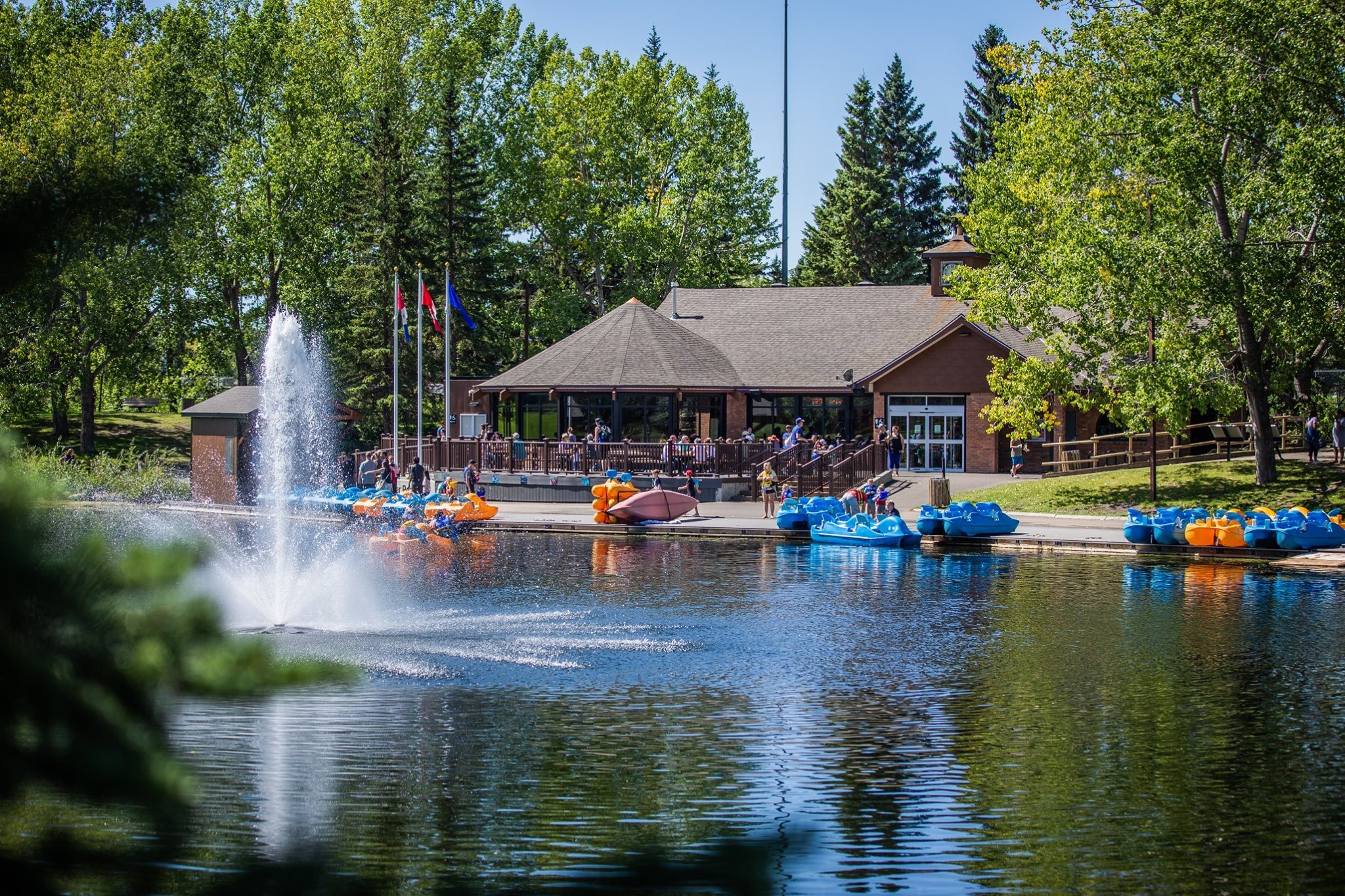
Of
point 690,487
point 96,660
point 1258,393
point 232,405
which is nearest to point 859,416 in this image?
point 690,487

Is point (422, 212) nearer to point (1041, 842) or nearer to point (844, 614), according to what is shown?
point (844, 614)

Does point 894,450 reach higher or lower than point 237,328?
lower

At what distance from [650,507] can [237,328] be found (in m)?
34.9

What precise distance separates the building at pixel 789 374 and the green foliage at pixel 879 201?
18.7 m

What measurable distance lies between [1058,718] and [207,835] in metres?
13.2

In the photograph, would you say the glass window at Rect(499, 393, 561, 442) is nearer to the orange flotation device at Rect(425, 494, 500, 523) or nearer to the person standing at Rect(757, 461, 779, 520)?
the person standing at Rect(757, 461, 779, 520)

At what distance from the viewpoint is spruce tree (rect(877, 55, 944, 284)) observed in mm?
80875

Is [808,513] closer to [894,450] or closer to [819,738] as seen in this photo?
[894,450]

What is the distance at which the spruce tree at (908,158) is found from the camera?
80875 mm

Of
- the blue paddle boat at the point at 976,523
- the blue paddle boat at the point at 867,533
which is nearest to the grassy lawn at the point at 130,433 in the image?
the blue paddle boat at the point at 867,533

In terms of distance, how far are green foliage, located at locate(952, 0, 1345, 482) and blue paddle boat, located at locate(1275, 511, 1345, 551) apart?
293 inches

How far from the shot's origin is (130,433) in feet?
208

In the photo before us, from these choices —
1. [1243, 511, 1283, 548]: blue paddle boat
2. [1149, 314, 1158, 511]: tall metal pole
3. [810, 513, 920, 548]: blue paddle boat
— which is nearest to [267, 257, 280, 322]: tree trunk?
[810, 513, 920, 548]: blue paddle boat

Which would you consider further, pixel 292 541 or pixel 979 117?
pixel 979 117
